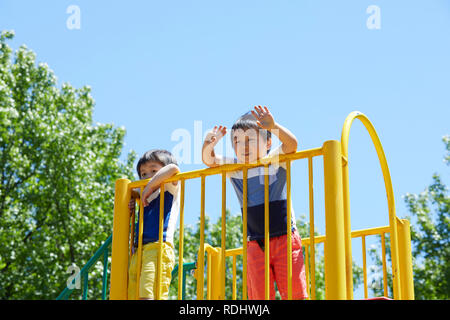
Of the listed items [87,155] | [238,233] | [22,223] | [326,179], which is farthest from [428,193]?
[326,179]

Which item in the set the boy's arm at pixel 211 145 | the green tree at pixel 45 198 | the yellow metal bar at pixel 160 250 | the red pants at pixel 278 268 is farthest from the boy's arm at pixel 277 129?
the green tree at pixel 45 198

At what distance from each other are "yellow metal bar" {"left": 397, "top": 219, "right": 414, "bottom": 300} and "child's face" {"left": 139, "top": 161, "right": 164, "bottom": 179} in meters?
1.87

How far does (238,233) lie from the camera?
22.3 m

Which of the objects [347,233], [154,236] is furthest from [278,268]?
[154,236]

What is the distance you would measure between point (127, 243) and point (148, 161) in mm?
711

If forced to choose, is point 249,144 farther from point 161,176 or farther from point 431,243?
point 431,243

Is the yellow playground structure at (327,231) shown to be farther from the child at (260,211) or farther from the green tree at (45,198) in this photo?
the green tree at (45,198)

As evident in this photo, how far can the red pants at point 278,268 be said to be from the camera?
369cm

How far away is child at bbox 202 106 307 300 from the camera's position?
3.75 meters

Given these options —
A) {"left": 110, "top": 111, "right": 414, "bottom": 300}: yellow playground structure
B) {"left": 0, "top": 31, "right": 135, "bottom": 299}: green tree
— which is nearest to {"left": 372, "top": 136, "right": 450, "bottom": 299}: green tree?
{"left": 0, "top": 31, "right": 135, "bottom": 299}: green tree

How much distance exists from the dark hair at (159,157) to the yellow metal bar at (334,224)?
1.58 metres

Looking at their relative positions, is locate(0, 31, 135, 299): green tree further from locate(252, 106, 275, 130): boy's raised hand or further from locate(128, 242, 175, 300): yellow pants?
locate(252, 106, 275, 130): boy's raised hand

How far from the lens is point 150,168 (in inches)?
174
